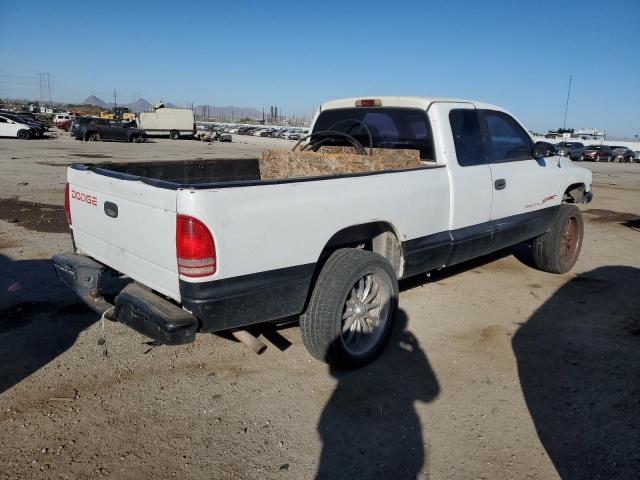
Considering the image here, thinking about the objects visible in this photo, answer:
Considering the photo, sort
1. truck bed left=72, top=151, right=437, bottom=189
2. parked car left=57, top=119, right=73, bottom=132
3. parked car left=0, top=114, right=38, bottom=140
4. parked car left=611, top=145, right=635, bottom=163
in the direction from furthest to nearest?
parked car left=57, top=119, right=73, bottom=132, parked car left=611, top=145, right=635, bottom=163, parked car left=0, top=114, right=38, bottom=140, truck bed left=72, top=151, right=437, bottom=189

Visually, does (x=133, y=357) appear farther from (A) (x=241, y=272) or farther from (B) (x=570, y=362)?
(B) (x=570, y=362)

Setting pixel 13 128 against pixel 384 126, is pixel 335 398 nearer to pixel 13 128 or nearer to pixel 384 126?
pixel 384 126

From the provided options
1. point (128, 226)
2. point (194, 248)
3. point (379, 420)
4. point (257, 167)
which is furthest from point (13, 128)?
point (379, 420)

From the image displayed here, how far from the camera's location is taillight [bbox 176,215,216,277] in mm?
2703

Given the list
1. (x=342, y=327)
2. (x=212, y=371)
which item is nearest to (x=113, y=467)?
(x=212, y=371)

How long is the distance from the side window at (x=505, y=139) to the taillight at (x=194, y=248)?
313 centimetres

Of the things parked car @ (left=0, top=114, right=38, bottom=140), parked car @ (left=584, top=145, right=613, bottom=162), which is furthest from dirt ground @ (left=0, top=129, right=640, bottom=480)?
parked car @ (left=584, top=145, right=613, bottom=162)

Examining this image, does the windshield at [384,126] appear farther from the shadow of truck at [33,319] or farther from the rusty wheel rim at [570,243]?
the shadow of truck at [33,319]

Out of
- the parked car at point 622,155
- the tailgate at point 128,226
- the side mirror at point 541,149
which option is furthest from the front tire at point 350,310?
the parked car at point 622,155

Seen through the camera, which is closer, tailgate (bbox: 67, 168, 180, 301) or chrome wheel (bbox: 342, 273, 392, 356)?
tailgate (bbox: 67, 168, 180, 301)

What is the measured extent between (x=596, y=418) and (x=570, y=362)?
2.60 ft

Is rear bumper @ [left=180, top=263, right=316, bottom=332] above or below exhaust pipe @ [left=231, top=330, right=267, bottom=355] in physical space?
above

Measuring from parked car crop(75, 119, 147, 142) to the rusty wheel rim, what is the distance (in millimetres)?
34101

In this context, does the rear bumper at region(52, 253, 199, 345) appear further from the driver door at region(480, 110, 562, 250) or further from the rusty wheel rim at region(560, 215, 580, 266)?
the rusty wheel rim at region(560, 215, 580, 266)
